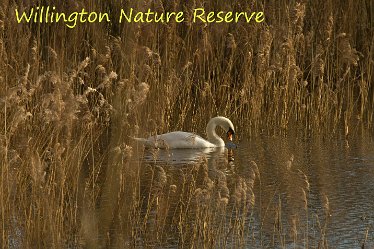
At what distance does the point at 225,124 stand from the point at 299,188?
175 centimetres

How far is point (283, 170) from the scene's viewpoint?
7.14m

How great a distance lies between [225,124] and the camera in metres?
8.23

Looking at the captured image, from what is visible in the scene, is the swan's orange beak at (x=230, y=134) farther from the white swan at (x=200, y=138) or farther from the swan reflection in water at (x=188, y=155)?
the swan reflection in water at (x=188, y=155)

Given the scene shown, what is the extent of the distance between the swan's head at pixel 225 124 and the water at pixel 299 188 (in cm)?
9

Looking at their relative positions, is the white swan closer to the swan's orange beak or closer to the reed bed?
the swan's orange beak

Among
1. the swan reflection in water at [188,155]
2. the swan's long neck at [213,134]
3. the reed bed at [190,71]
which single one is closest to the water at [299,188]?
the swan reflection in water at [188,155]

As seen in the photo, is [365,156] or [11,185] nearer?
[11,185]

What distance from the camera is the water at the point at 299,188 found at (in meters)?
5.24

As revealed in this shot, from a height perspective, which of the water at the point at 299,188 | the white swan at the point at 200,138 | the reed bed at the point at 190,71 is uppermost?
the reed bed at the point at 190,71

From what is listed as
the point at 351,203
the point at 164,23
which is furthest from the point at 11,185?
the point at 164,23

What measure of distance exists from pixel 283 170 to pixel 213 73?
72.9 inches

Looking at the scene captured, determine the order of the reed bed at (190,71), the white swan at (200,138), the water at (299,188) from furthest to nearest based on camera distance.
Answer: the white swan at (200,138), the reed bed at (190,71), the water at (299,188)

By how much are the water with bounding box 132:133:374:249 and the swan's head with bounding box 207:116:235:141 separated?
87 millimetres

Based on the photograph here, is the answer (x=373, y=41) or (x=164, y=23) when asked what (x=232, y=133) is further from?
(x=373, y=41)
